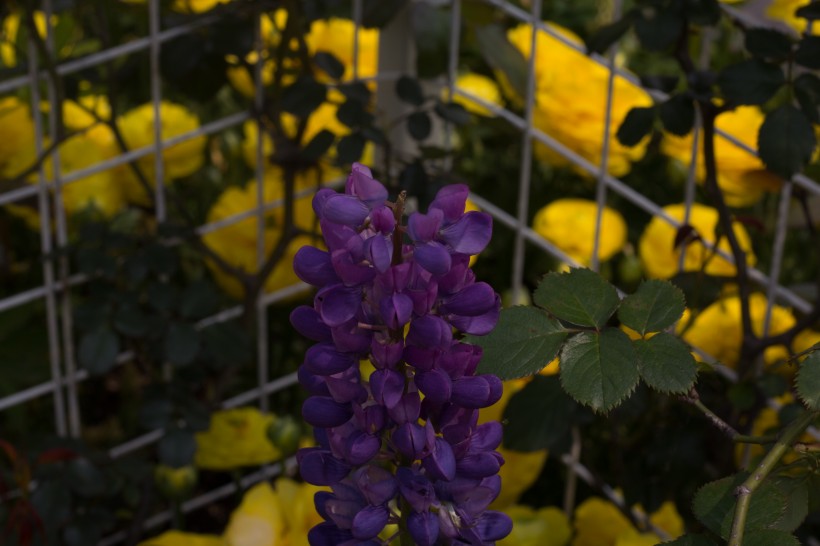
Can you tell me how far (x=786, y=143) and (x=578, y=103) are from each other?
0.41 m

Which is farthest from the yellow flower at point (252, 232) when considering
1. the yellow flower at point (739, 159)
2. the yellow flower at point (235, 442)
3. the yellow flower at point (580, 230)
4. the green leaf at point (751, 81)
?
the green leaf at point (751, 81)

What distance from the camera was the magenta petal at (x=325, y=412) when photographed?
0.58 meters

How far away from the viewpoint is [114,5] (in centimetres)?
122

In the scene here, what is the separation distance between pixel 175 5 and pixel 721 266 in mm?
666

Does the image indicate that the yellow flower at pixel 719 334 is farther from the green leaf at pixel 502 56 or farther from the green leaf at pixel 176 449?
the green leaf at pixel 176 449

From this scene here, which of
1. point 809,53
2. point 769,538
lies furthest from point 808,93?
point 769,538

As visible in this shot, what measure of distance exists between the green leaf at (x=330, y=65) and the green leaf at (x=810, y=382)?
564mm

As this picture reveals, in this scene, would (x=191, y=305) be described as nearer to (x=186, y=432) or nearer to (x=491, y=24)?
(x=186, y=432)

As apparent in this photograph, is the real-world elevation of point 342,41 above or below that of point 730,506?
below

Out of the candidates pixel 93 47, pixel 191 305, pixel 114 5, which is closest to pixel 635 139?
pixel 191 305

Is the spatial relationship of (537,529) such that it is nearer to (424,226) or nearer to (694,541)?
(694,541)

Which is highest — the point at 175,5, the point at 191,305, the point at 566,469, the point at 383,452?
the point at 383,452

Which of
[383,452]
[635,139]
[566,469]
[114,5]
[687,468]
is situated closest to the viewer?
[383,452]

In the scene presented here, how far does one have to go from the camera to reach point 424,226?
1.77ft
